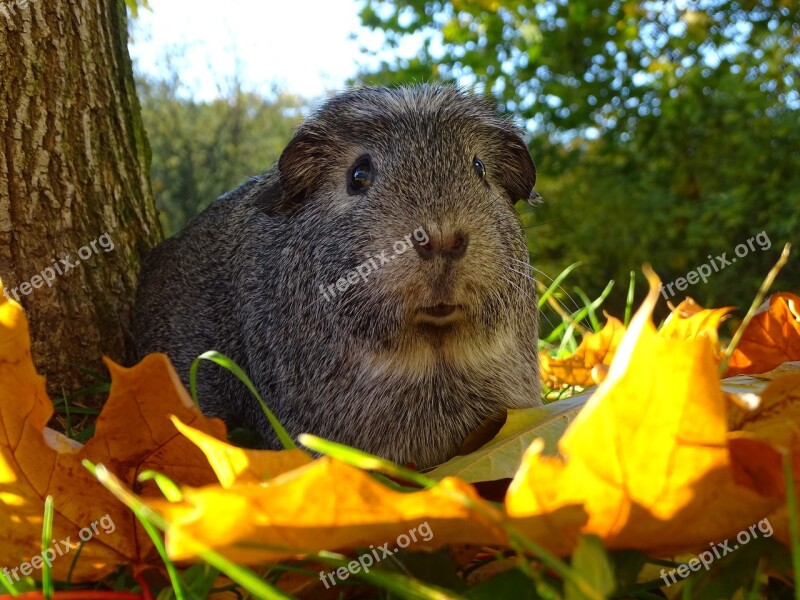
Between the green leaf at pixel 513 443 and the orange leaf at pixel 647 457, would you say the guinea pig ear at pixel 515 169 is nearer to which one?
the green leaf at pixel 513 443

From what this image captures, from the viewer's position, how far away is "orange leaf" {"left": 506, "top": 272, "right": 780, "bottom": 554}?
82cm

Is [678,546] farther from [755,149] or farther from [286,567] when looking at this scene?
[755,149]

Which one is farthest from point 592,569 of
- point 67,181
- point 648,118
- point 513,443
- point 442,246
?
point 648,118

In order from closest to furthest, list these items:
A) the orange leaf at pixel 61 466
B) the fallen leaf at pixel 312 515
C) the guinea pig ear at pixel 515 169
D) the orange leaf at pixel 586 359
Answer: the fallen leaf at pixel 312 515 → the orange leaf at pixel 61 466 → the guinea pig ear at pixel 515 169 → the orange leaf at pixel 586 359

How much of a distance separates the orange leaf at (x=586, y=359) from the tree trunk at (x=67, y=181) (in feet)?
5.06

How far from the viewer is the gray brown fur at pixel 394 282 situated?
5.45ft

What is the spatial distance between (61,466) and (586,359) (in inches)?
72.0

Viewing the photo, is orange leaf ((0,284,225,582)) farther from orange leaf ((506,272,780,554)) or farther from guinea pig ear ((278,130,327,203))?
guinea pig ear ((278,130,327,203))

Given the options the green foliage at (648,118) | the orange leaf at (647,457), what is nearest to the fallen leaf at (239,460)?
the orange leaf at (647,457)

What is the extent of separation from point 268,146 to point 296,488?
11.2 meters

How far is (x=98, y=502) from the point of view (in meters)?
1.24

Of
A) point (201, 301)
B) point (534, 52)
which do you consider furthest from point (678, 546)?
point (534, 52)

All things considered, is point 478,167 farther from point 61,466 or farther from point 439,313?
point 61,466

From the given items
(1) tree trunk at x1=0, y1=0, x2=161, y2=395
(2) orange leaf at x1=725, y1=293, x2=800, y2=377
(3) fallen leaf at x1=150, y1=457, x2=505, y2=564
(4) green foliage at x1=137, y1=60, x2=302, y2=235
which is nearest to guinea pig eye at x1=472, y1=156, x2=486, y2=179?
(2) orange leaf at x1=725, y1=293, x2=800, y2=377
